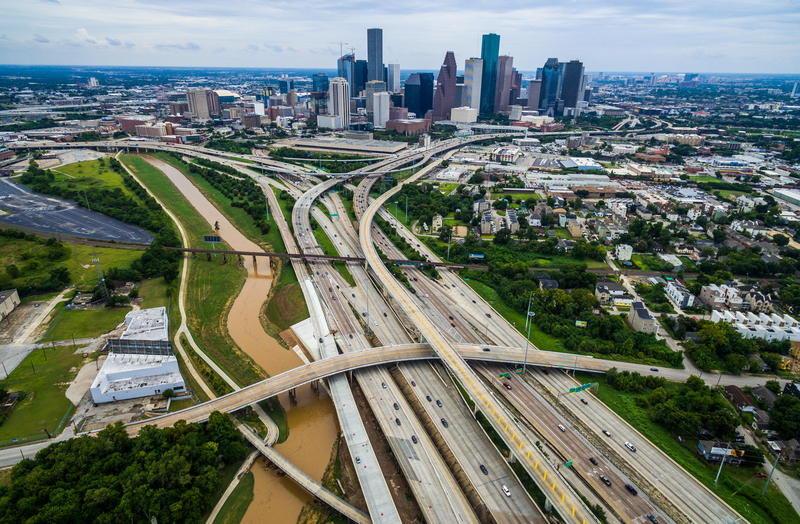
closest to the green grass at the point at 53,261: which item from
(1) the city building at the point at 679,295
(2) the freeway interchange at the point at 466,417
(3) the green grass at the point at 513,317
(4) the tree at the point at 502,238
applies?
(2) the freeway interchange at the point at 466,417

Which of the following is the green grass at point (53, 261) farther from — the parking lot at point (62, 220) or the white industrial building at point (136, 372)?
the white industrial building at point (136, 372)

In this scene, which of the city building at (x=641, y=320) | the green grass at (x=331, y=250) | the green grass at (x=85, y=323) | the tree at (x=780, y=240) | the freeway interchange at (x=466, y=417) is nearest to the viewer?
the freeway interchange at (x=466, y=417)

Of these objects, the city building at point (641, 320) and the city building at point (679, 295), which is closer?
the city building at point (641, 320)

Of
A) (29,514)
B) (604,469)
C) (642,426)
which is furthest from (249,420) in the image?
(642,426)

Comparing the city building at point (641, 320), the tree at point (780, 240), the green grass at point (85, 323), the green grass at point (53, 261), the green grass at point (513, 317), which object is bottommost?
the green grass at point (85, 323)

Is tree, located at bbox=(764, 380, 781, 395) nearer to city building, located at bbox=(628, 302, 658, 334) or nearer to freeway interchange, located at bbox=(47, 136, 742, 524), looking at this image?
freeway interchange, located at bbox=(47, 136, 742, 524)

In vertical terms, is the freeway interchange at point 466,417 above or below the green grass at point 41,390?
above
